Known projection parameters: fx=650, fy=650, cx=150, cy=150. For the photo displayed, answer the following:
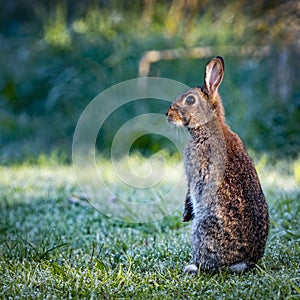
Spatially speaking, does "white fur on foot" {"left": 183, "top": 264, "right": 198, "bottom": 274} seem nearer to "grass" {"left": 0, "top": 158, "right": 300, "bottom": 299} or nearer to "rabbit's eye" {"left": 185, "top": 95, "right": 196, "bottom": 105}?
"grass" {"left": 0, "top": 158, "right": 300, "bottom": 299}

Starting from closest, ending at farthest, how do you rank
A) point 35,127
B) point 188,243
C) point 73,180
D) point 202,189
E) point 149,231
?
point 202,189, point 188,243, point 149,231, point 73,180, point 35,127

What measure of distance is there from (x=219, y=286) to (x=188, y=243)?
112 centimetres

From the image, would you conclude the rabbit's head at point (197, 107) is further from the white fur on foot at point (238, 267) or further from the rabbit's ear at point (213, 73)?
the white fur on foot at point (238, 267)

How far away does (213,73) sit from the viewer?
147 inches

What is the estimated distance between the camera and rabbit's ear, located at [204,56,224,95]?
3.68 meters

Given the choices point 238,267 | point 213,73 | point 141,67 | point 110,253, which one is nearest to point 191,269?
point 238,267

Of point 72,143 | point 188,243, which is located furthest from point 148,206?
point 72,143

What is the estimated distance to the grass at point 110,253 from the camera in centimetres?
316

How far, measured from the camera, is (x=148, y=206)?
5.45m

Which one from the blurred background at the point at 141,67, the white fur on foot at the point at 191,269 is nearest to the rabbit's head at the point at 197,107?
the white fur on foot at the point at 191,269

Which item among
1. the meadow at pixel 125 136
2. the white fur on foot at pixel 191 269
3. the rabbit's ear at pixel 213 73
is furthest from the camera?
the rabbit's ear at pixel 213 73

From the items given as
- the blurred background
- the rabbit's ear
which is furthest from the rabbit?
the blurred background

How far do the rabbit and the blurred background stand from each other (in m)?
3.90

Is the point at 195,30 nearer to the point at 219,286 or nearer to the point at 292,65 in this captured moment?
the point at 292,65
